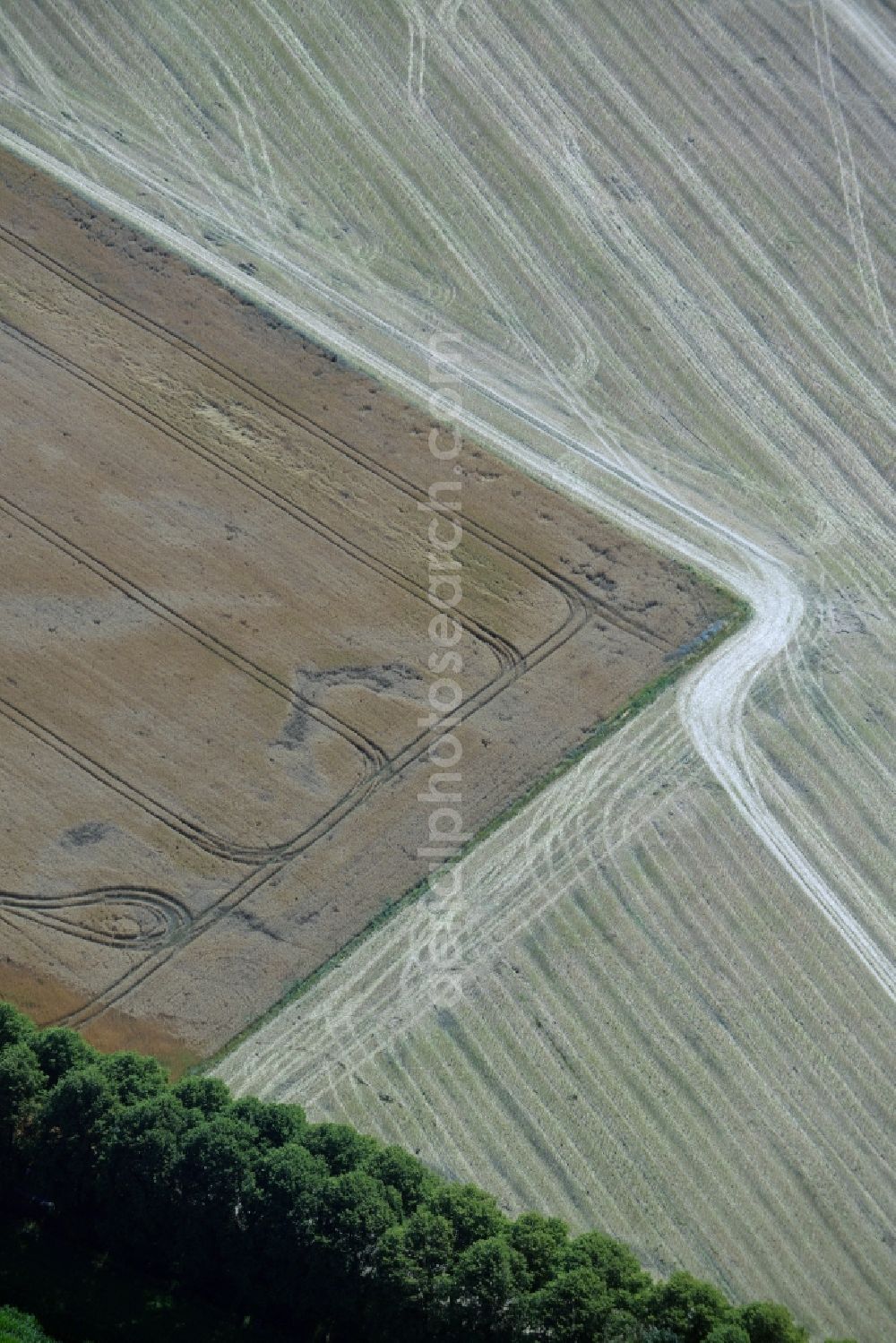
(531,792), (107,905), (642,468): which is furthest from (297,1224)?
(642,468)

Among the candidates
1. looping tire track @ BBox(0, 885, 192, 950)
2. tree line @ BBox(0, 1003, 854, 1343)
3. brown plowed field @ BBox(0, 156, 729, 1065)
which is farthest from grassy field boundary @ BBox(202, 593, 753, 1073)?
tree line @ BBox(0, 1003, 854, 1343)

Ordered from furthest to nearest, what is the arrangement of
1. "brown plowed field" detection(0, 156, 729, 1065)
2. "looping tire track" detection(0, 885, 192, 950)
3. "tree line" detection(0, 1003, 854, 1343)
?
"brown plowed field" detection(0, 156, 729, 1065)
"looping tire track" detection(0, 885, 192, 950)
"tree line" detection(0, 1003, 854, 1343)

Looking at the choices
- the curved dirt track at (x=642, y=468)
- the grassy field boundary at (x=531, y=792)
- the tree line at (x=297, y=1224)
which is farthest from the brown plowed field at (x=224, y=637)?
the tree line at (x=297, y=1224)

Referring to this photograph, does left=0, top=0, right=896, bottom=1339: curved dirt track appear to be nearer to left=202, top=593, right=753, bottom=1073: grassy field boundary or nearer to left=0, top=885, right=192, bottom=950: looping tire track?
left=202, top=593, right=753, bottom=1073: grassy field boundary

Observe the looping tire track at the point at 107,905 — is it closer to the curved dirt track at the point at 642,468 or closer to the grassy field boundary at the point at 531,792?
the grassy field boundary at the point at 531,792

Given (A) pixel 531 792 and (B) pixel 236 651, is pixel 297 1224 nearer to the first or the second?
(A) pixel 531 792
